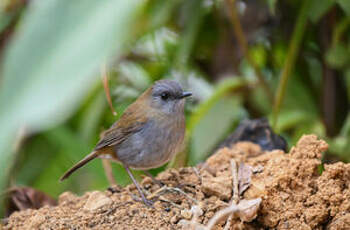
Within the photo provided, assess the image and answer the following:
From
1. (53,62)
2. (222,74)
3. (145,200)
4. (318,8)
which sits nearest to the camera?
(53,62)

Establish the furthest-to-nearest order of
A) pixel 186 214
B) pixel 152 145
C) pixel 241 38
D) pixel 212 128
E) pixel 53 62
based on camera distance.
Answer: pixel 212 128 < pixel 241 38 < pixel 152 145 < pixel 186 214 < pixel 53 62

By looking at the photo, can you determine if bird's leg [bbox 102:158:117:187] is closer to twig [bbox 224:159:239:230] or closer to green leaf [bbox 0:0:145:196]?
twig [bbox 224:159:239:230]

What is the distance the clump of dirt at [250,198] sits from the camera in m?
1.84

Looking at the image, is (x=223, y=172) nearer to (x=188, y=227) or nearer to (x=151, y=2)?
(x=188, y=227)

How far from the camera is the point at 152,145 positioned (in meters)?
2.87

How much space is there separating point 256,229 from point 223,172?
1.51 feet

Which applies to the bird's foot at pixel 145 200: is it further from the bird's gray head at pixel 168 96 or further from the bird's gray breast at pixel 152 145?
the bird's gray head at pixel 168 96

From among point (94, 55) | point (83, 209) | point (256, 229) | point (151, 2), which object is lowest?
point (256, 229)

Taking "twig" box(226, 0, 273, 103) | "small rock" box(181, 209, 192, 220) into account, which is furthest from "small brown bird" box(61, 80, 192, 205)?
"small rock" box(181, 209, 192, 220)

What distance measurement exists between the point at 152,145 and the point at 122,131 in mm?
242

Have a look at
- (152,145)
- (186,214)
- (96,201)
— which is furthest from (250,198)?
(152,145)

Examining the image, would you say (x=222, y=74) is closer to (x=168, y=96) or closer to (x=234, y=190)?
(x=168, y=96)

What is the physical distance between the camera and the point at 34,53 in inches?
21.4

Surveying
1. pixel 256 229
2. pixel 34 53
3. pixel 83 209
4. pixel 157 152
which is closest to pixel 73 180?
pixel 157 152
